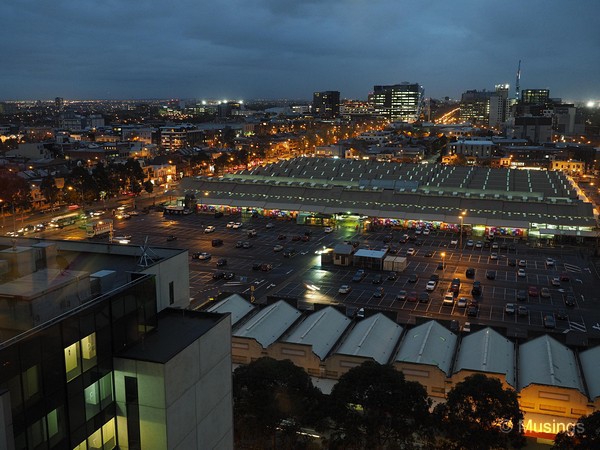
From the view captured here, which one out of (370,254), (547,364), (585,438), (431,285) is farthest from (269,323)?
(370,254)

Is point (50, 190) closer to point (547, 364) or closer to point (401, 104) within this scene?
point (547, 364)

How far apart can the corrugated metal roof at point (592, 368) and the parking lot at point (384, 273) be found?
426 centimetres

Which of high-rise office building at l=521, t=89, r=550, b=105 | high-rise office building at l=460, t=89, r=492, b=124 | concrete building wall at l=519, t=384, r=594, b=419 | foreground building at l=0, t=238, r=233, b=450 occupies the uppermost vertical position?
high-rise office building at l=521, t=89, r=550, b=105

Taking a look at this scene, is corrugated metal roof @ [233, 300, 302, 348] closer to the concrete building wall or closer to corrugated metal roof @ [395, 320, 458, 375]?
corrugated metal roof @ [395, 320, 458, 375]

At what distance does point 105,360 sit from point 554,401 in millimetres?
11127

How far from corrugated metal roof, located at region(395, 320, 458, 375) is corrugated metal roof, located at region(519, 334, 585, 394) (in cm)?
196

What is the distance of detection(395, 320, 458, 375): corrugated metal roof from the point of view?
1520 centimetres

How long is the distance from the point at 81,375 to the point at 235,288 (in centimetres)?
1772

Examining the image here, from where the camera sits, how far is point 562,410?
1353 centimetres

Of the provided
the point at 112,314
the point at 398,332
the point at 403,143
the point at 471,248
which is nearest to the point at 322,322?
the point at 398,332

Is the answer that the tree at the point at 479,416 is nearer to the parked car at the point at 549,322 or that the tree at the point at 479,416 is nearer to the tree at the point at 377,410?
the tree at the point at 377,410

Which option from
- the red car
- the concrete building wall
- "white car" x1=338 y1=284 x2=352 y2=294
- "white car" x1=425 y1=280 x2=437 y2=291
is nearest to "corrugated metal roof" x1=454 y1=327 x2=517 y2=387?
the concrete building wall

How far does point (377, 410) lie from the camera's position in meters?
11.0

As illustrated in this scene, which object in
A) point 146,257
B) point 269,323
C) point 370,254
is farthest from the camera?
→ point 370,254
